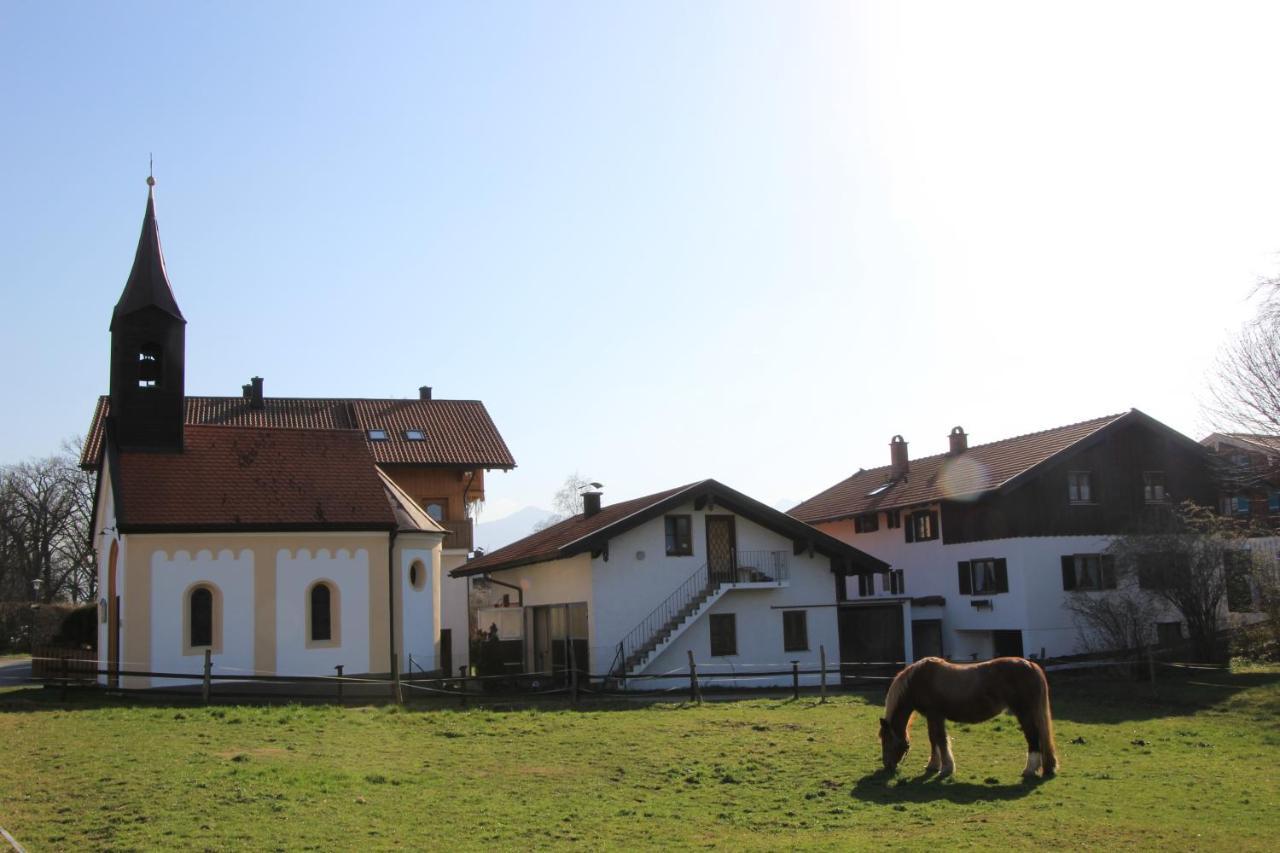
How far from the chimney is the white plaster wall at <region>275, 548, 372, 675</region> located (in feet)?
71.1

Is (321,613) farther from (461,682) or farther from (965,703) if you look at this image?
(965,703)

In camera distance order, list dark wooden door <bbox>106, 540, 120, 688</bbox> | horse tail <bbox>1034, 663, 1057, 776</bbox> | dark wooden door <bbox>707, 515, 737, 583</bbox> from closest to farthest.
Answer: horse tail <bbox>1034, 663, 1057, 776</bbox>
dark wooden door <bbox>106, 540, 120, 688</bbox>
dark wooden door <bbox>707, 515, 737, 583</bbox>

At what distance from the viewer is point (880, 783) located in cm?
1595

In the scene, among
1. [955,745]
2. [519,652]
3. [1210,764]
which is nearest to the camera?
[1210,764]

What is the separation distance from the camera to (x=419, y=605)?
31375mm

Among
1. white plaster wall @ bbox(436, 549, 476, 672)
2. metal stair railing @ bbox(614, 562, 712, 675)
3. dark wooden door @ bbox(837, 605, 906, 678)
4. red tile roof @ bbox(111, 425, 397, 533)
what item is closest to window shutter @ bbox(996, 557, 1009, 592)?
dark wooden door @ bbox(837, 605, 906, 678)

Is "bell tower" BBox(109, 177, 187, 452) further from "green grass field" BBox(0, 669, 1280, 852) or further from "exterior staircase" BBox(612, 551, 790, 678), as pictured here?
"exterior staircase" BBox(612, 551, 790, 678)

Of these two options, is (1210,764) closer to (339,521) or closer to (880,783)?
(880,783)

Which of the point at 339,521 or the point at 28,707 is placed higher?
the point at 339,521

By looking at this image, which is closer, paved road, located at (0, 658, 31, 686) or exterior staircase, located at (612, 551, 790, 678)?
exterior staircase, located at (612, 551, 790, 678)

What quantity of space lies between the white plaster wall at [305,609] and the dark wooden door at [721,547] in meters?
9.35

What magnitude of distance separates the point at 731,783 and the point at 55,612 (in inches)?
1634

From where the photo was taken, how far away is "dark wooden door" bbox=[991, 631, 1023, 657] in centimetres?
3531

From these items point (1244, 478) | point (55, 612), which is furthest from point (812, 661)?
point (55, 612)
